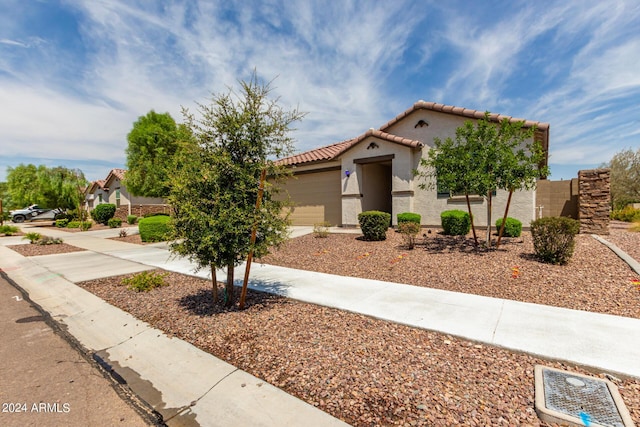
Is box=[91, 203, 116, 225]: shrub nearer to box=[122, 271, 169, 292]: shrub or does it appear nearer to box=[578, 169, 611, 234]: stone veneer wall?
box=[122, 271, 169, 292]: shrub

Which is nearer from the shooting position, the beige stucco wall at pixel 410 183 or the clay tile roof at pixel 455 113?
the clay tile roof at pixel 455 113

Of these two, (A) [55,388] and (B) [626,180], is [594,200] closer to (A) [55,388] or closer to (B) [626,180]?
(A) [55,388]

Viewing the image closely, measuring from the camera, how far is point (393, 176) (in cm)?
1406

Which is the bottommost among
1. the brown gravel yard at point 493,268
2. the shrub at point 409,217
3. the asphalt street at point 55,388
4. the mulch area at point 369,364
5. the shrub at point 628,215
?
the asphalt street at point 55,388

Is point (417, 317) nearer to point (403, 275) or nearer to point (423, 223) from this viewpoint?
point (403, 275)

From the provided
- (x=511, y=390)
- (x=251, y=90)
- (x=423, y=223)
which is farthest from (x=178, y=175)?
(x=423, y=223)

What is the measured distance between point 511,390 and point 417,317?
5.74 ft

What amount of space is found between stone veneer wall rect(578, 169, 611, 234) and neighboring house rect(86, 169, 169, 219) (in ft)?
92.2

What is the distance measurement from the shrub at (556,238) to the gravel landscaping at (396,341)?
313mm

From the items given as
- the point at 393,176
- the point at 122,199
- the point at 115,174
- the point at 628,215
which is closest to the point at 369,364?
the point at 393,176

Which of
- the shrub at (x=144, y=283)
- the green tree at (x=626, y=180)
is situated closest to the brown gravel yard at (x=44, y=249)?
the shrub at (x=144, y=283)

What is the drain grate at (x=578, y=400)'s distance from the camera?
2428 millimetres

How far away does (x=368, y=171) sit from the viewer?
51.8 ft

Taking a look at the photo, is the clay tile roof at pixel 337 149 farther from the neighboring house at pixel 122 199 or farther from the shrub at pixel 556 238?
the neighboring house at pixel 122 199
